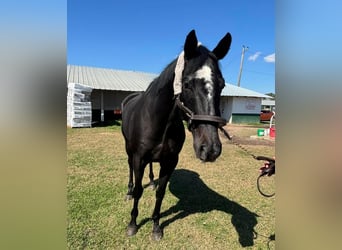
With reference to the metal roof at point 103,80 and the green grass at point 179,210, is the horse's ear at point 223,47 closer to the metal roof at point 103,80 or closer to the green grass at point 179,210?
the green grass at point 179,210

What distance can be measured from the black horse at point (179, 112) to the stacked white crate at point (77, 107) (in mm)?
12023

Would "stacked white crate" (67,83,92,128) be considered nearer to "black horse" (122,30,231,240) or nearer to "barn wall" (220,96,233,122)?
"black horse" (122,30,231,240)

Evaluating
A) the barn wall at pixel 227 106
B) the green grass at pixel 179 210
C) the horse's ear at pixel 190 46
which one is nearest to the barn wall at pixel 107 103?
the barn wall at pixel 227 106

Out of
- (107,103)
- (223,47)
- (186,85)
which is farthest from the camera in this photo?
(107,103)

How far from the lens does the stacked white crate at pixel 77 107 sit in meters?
14.4

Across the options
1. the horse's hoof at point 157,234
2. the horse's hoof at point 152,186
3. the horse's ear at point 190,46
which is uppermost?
the horse's ear at point 190,46

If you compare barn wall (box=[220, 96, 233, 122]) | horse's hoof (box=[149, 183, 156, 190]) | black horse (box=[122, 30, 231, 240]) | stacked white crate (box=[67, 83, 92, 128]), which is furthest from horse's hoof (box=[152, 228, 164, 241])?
barn wall (box=[220, 96, 233, 122])

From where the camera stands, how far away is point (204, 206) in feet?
14.4

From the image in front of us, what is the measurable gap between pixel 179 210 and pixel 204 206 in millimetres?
508

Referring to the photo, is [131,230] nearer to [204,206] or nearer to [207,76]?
[204,206]

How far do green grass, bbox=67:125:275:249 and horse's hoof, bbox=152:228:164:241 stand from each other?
7 centimetres

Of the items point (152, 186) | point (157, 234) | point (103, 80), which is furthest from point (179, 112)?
point (103, 80)
